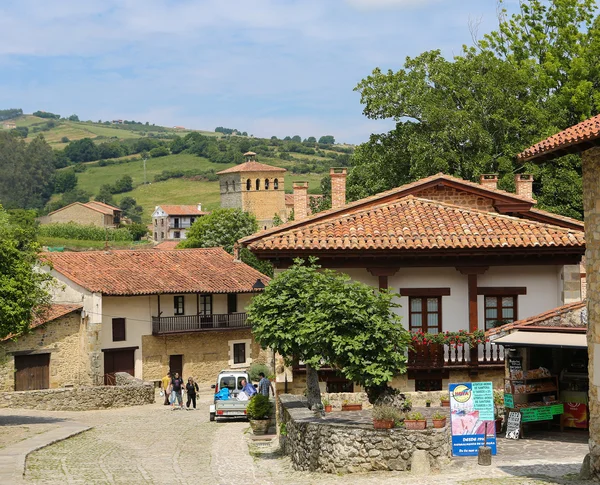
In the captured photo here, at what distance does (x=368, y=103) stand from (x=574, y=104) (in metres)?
10.1

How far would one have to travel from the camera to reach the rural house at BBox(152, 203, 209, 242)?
501ft

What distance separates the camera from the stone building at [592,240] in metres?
15.8

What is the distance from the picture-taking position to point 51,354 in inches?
1804

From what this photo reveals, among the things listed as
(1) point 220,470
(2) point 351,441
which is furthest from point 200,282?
(2) point 351,441

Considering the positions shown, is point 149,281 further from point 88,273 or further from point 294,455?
point 294,455

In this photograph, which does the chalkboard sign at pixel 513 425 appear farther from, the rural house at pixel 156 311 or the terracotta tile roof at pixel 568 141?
the rural house at pixel 156 311

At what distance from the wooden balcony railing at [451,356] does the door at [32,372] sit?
2427 cm

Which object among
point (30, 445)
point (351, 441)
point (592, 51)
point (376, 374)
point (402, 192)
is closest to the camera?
point (351, 441)

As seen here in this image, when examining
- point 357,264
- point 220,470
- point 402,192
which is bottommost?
point 220,470

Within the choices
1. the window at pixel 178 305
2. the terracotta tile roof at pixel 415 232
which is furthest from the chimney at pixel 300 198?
the window at pixel 178 305

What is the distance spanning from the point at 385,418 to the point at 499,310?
30.8 ft

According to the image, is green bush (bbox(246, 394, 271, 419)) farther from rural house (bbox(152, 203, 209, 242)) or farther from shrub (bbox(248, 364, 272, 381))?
rural house (bbox(152, 203, 209, 242))

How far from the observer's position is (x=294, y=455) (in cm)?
2052

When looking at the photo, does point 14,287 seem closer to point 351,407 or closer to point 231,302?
point 351,407
